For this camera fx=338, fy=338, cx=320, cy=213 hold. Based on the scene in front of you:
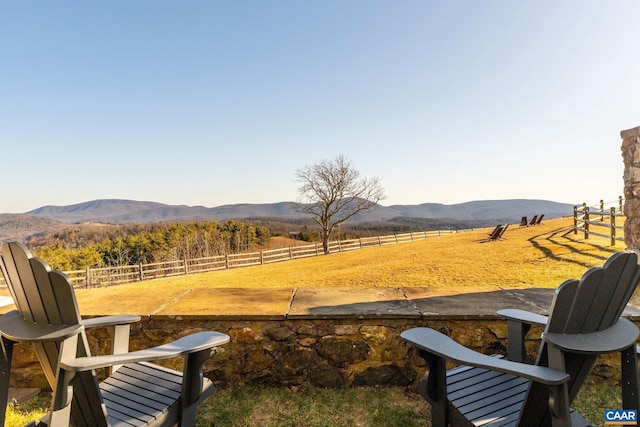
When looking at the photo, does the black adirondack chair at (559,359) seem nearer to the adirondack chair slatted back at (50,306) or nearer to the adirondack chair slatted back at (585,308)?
the adirondack chair slatted back at (585,308)

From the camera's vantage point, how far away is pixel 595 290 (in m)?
1.17

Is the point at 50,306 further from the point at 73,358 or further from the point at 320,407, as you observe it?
the point at 320,407

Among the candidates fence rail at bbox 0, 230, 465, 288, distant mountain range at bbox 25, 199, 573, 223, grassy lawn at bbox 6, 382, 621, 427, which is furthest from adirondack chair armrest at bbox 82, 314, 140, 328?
distant mountain range at bbox 25, 199, 573, 223

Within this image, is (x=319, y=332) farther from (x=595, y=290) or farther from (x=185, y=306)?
(x=595, y=290)

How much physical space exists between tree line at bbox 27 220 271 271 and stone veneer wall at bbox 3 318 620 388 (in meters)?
23.2

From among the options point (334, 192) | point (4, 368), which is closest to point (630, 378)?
point (4, 368)

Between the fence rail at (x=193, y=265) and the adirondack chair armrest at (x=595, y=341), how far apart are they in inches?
607

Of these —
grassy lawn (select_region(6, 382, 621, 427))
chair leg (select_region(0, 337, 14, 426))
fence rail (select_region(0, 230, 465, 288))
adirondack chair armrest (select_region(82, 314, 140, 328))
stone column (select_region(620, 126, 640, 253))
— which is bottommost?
fence rail (select_region(0, 230, 465, 288))

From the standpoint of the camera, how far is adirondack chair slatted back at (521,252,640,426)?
1140 millimetres

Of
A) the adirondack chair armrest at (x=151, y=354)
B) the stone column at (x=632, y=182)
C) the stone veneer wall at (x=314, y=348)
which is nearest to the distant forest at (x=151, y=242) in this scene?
the stone veneer wall at (x=314, y=348)

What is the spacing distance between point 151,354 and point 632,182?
4383mm

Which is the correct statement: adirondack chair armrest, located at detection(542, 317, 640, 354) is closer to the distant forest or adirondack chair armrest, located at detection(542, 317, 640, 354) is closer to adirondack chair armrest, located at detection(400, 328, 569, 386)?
adirondack chair armrest, located at detection(400, 328, 569, 386)

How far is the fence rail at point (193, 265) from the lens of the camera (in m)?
14.3

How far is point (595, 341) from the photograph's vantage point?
116cm
